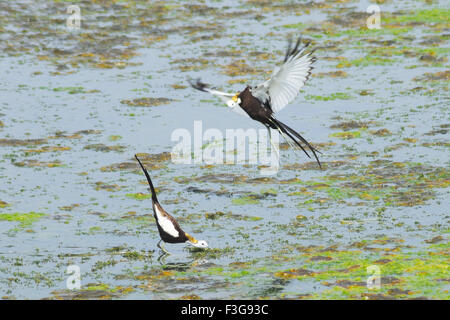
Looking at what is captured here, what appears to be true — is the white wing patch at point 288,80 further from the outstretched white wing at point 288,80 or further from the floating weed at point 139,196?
the floating weed at point 139,196

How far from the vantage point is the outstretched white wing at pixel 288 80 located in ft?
51.7

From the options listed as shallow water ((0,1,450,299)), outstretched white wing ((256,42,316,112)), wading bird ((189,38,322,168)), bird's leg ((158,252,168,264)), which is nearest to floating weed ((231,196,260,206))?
shallow water ((0,1,450,299))

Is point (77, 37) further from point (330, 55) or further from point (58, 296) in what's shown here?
point (58, 296)

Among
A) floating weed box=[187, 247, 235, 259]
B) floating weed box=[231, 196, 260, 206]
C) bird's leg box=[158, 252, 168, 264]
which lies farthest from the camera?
floating weed box=[231, 196, 260, 206]

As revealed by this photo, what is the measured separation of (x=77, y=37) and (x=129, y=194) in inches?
473

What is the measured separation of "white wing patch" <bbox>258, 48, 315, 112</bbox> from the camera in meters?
15.8

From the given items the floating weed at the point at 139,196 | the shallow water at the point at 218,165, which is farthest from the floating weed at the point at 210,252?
the floating weed at the point at 139,196

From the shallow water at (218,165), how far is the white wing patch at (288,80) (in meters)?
2.28

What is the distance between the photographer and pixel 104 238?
18.1 meters

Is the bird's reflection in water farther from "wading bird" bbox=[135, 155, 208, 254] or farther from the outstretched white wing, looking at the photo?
the outstretched white wing

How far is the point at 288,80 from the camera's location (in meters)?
15.8

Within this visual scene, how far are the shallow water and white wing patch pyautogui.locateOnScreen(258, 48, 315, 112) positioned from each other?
228cm

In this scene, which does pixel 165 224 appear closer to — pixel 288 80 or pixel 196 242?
pixel 196 242

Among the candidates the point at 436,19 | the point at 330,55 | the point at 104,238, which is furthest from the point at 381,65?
the point at 104,238
